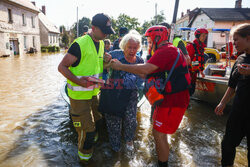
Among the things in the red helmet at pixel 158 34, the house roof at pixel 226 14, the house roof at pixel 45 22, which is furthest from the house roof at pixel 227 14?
the red helmet at pixel 158 34

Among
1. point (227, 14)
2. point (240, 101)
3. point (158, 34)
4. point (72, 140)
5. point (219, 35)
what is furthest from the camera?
point (227, 14)

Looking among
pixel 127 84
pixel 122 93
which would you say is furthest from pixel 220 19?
pixel 122 93

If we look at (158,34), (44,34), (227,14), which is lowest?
(158,34)

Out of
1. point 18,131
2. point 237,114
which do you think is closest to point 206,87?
point 237,114

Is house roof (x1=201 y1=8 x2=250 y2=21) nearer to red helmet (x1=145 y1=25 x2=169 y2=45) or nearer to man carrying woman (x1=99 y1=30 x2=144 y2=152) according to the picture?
man carrying woman (x1=99 y1=30 x2=144 y2=152)

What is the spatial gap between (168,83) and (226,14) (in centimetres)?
3372

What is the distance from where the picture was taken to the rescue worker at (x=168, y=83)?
6.96ft

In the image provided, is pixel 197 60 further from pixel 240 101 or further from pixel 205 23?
pixel 205 23

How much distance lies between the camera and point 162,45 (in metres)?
2.32

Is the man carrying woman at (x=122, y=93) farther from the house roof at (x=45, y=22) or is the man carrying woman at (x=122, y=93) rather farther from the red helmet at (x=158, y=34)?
the house roof at (x=45, y=22)

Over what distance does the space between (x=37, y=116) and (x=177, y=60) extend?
4.17 m

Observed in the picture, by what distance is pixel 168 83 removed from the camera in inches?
87.4

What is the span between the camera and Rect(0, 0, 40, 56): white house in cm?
2108

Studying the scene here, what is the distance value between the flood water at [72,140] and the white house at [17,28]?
1940cm
